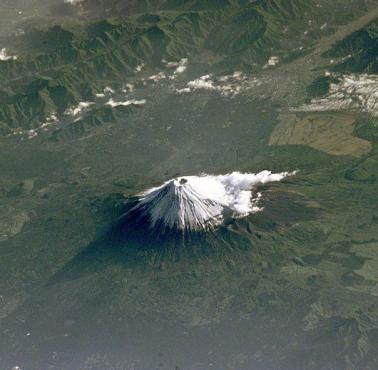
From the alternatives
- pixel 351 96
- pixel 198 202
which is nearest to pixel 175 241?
pixel 198 202

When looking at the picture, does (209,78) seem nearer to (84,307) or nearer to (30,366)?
(84,307)

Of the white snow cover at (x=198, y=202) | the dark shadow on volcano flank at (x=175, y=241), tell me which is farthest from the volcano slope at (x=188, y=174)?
the white snow cover at (x=198, y=202)

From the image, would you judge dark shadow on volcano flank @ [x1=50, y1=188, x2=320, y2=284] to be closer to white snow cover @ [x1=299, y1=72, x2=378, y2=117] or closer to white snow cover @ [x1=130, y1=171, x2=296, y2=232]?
white snow cover @ [x1=130, y1=171, x2=296, y2=232]

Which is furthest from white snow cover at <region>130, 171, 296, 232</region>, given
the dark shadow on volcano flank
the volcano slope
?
the volcano slope

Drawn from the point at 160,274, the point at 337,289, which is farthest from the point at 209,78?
the point at 337,289

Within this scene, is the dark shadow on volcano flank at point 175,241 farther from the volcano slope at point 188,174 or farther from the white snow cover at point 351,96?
the white snow cover at point 351,96

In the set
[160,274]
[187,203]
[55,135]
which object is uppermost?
[55,135]
